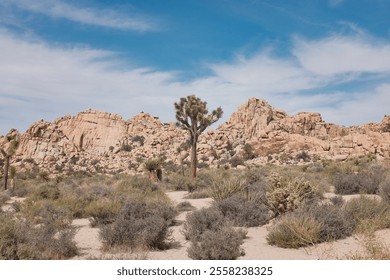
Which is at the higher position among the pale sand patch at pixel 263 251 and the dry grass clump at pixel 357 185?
the dry grass clump at pixel 357 185

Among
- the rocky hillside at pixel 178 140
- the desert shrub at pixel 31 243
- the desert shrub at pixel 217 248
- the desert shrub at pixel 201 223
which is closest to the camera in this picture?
the desert shrub at pixel 31 243

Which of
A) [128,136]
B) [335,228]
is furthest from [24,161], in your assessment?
[335,228]

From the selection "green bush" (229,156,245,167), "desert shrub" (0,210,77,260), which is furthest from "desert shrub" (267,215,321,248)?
"green bush" (229,156,245,167)

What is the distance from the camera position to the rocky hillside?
47938 mm

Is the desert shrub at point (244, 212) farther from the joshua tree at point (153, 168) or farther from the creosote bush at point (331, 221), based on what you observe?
the joshua tree at point (153, 168)

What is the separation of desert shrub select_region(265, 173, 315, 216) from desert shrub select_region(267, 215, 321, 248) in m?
1.80

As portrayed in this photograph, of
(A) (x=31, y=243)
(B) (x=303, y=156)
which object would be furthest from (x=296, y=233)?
(B) (x=303, y=156)

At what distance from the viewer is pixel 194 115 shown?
25828 mm

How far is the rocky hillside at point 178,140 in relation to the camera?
47938 mm

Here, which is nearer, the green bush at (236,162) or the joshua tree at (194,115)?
the joshua tree at (194,115)

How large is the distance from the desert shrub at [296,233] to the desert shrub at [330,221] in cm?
18

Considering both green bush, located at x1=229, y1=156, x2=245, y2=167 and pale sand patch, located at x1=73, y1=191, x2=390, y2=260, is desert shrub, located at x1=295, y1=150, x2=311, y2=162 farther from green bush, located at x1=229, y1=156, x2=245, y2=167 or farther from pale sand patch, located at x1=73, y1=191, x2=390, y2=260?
pale sand patch, located at x1=73, y1=191, x2=390, y2=260

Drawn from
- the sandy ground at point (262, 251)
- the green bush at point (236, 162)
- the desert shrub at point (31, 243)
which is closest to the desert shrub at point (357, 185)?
the sandy ground at point (262, 251)

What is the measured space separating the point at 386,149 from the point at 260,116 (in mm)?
26942
